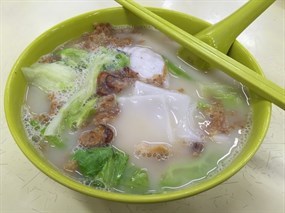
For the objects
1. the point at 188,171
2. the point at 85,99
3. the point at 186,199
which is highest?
the point at 85,99

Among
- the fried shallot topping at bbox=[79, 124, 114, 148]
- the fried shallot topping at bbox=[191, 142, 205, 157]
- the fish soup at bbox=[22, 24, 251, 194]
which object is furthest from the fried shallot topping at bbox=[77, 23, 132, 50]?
the fried shallot topping at bbox=[191, 142, 205, 157]

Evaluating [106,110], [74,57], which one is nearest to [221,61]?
[106,110]

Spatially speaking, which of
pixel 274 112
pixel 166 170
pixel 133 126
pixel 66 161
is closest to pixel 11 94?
pixel 66 161

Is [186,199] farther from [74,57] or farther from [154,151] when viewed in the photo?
[74,57]

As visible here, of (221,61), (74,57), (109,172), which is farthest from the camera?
(74,57)

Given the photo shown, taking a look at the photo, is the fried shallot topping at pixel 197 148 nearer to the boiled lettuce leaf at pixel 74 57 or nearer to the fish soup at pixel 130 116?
the fish soup at pixel 130 116

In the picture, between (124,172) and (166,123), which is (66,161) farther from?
(166,123)

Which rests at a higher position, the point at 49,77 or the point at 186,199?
the point at 49,77
